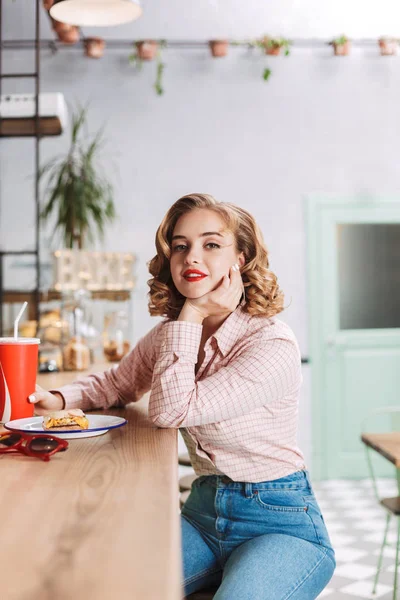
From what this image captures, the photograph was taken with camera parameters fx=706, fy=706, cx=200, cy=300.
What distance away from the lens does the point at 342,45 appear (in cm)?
506

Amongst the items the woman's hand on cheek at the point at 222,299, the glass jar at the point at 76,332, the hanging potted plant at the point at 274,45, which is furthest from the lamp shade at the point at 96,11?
the hanging potted plant at the point at 274,45

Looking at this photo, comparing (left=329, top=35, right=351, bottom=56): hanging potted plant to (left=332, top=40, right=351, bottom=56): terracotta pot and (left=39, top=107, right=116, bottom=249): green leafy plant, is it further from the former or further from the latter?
(left=39, top=107, right=116, bottom=249): green leafy plant

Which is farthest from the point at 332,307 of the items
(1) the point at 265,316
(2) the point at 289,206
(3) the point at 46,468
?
(3) the point at 46,468

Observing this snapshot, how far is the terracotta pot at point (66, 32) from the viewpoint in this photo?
15.5 feet

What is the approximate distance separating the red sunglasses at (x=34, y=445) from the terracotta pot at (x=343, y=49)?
4.53 meters

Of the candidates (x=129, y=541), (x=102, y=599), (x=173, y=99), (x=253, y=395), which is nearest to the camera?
(x=102, y=599)

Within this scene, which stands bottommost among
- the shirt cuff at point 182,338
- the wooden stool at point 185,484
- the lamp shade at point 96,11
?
the wooden stool at point 185,484

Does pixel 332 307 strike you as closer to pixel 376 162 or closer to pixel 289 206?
Result: pixel 289 206

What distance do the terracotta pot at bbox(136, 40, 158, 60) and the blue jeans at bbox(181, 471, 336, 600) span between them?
4.06 meters

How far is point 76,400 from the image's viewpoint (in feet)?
5.51

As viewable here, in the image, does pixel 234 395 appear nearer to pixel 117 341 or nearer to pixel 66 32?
pixel 117 341

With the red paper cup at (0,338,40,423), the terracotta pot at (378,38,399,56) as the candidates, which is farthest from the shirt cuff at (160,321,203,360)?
the terracotta pot at (378,38,399,56)

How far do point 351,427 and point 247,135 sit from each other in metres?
2.28

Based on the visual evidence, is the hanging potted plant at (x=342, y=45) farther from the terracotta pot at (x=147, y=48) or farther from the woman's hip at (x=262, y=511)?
the woman's hip at (x=262, y=511)
